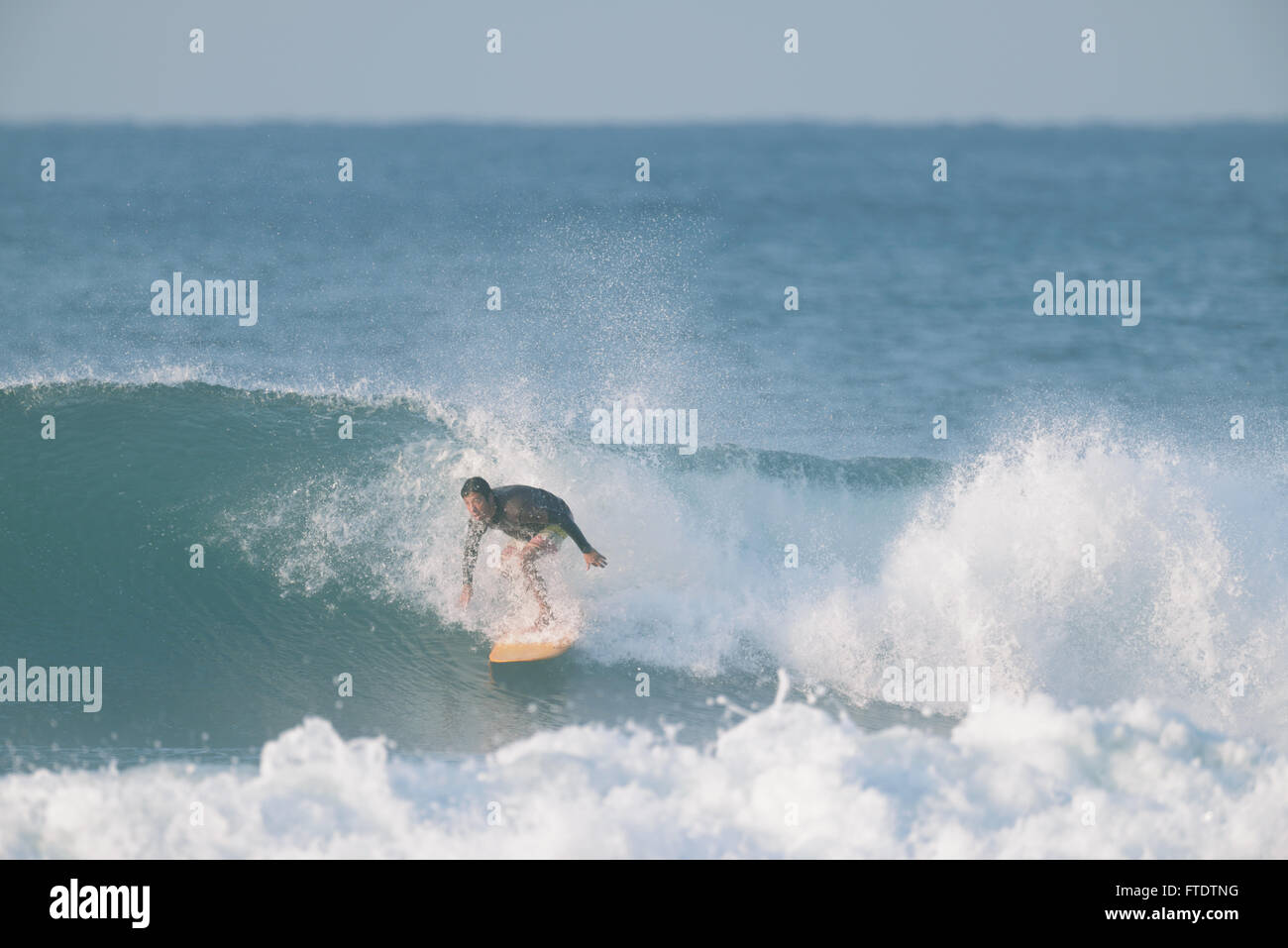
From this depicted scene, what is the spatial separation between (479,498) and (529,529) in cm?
64

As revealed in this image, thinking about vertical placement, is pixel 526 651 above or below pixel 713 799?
above

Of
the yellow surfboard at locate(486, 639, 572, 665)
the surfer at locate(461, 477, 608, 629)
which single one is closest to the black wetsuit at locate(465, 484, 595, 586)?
the surfer at locate(461, 477, 608, 629)

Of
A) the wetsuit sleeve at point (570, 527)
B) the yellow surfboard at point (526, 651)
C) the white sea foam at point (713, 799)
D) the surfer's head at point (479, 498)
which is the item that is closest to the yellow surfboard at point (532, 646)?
the yellow surfboard at point (526, 651)

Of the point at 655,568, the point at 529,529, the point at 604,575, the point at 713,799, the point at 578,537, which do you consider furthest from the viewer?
the point at 655,568

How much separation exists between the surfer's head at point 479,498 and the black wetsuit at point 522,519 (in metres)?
0.16

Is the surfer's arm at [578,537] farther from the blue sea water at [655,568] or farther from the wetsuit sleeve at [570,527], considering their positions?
the blue sea water at [655,568]

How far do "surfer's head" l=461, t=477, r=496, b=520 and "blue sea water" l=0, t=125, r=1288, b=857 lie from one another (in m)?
1.24

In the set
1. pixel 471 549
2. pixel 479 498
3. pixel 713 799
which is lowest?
pixel 713 799

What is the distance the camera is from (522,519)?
8609mm

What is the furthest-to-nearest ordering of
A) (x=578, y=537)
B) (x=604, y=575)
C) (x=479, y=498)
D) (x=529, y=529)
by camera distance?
(x=604, y=575), (x=529, y=529), (x=578, y=537), (x=479, y=498)

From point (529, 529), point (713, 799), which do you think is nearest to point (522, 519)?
point (529, 529)

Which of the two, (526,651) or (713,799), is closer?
(713,799)

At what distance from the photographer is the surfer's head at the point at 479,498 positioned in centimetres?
813

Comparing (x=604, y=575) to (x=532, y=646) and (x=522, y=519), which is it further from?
(x=522, y=519)
